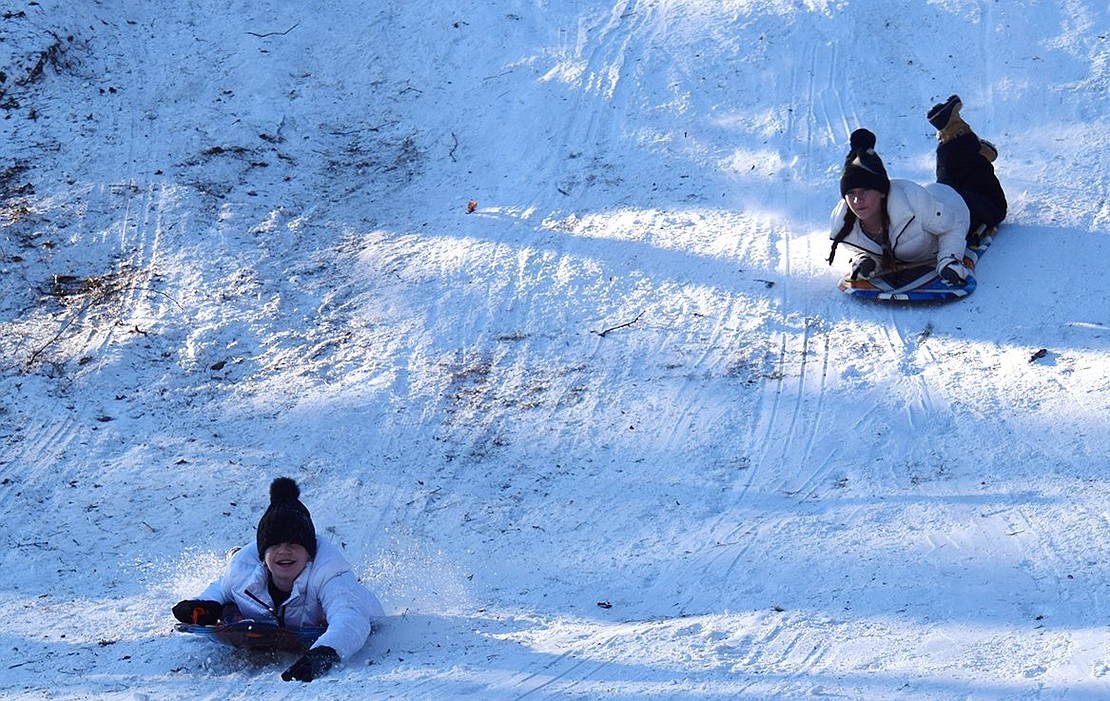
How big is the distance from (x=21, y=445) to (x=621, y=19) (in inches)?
262

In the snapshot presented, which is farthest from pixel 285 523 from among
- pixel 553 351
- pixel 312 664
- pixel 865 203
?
pixel 865 203

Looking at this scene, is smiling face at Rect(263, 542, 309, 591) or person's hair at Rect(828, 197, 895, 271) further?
person's hair at Rect(828, 197, 895, 271)

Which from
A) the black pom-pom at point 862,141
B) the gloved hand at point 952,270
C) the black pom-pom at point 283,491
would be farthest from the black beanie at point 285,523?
the gloved hand at point 952,270

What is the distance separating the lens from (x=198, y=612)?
567 centimetres

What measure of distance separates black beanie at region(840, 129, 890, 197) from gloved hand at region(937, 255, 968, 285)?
0.59 metres

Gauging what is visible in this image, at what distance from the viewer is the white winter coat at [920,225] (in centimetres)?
777

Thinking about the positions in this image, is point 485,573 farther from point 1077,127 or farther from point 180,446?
point 1077,127

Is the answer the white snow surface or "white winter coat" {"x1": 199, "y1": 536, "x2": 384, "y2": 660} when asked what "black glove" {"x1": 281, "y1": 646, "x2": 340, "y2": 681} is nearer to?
the white snow surface

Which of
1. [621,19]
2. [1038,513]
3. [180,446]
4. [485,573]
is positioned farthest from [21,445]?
[621,19]

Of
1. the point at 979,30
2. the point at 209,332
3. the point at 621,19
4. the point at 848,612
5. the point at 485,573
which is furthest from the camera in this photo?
the point at 621,19

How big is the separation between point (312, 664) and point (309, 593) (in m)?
0.58

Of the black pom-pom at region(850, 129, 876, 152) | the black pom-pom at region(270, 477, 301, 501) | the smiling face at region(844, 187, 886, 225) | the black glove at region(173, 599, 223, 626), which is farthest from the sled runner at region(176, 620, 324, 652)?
the black pom-pom at region(850, 129, 876, 152)

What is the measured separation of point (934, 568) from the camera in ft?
18.2

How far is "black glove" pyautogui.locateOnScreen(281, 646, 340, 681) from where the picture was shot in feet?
A: 17.1
